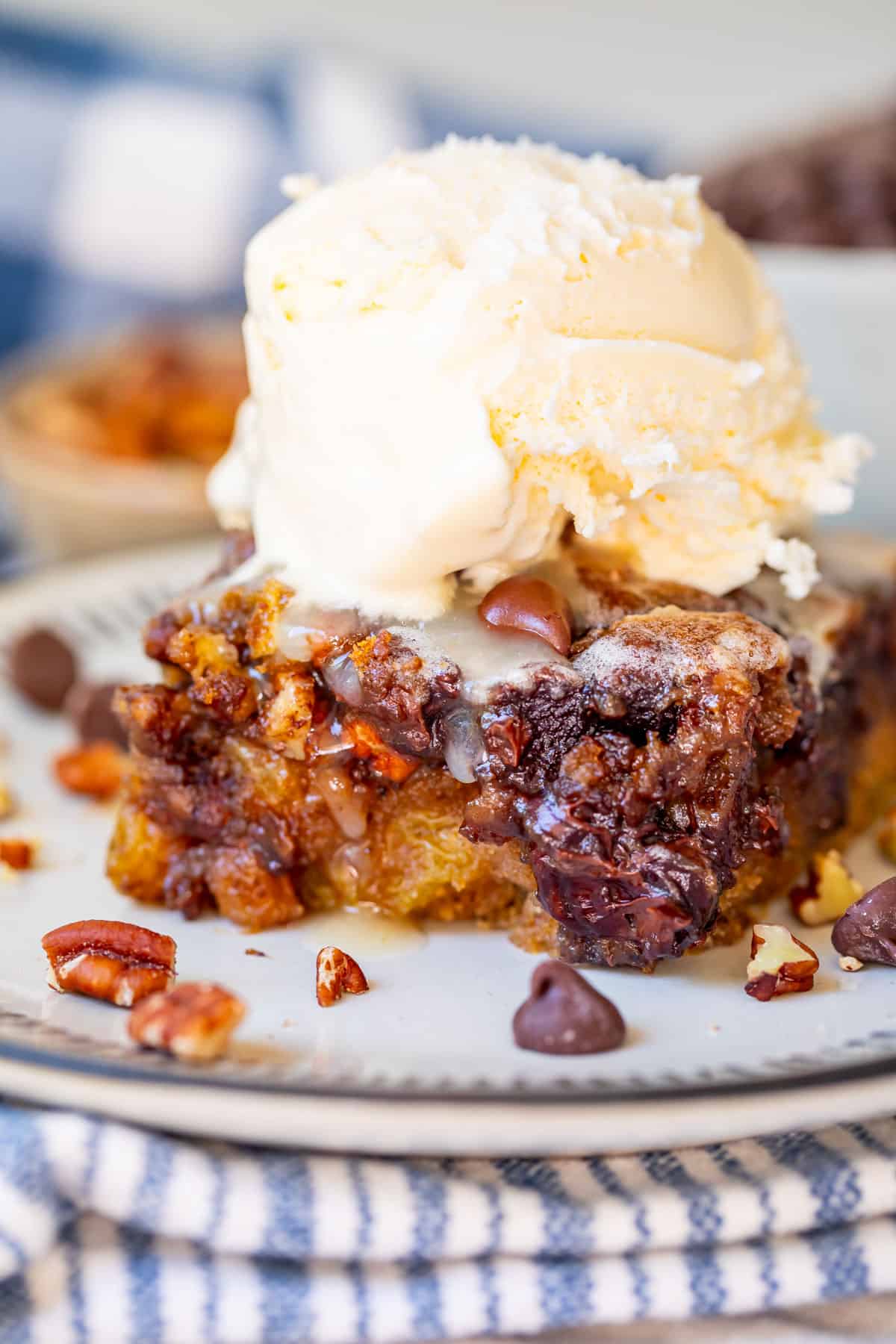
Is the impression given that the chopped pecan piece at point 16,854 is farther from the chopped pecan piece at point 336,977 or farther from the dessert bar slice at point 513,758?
the chopped pecan piece at point 336,977

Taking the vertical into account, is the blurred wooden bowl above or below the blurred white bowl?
below

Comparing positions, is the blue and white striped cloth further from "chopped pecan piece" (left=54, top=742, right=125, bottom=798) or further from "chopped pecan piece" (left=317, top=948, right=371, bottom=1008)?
"chopped pecan piece" (left=54, top=742, right=125, bottom=798)

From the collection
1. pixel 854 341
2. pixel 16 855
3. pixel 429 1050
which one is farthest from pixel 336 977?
pixel 854 341

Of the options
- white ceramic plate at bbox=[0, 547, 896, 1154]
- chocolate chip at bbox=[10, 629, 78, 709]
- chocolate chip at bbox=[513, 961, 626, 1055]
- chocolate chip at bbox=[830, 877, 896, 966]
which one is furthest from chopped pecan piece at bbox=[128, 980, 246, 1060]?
chocolate chip at bbox=[10, 629, 78, 709]

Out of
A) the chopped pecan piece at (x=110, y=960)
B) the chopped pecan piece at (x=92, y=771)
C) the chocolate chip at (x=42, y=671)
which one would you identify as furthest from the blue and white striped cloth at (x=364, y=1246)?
the chocolate chip at (x=42, y=671)

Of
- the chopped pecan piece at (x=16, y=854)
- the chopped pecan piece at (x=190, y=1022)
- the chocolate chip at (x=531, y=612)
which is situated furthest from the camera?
the chopped pecan piece at (x=16, y=854)

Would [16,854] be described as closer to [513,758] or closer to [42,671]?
[42,671]
